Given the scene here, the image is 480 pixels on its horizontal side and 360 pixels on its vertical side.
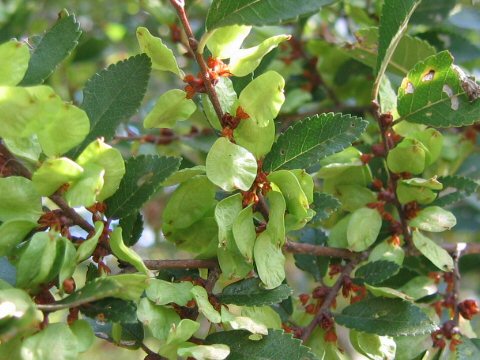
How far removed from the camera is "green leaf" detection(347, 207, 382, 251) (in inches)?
32.5

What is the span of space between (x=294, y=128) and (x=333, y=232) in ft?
0.67

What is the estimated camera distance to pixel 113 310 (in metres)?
0.63

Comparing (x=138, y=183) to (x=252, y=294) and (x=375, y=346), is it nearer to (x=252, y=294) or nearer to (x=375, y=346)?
(x=252, y=294)

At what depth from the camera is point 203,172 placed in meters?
0.73

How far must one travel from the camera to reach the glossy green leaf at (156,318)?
63cm

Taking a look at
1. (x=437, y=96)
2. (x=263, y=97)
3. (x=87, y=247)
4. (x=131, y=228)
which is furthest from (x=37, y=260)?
(x=437, y=96)

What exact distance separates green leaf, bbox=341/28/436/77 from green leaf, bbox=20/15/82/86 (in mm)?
445

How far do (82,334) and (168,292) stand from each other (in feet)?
A: 0.29

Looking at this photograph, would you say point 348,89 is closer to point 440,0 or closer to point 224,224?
point 440,0

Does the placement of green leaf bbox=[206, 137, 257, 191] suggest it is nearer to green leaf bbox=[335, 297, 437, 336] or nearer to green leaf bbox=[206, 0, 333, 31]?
green leaf bbox=[206, 0, 333, 31]

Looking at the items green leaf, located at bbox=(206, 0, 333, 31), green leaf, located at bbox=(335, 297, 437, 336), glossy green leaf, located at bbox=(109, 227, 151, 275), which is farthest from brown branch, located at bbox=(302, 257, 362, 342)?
green leaf, located at bbox=(206, 0, 333, 31)

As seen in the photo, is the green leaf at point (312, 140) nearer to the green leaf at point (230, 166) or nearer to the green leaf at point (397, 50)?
the green leaf at point (230, 166)

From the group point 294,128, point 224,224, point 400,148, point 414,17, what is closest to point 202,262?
point 224,224

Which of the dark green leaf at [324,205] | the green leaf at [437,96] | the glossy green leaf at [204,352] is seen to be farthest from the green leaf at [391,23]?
the glossy green leaf at [204,352]
